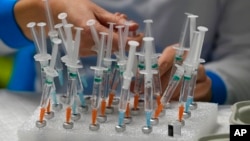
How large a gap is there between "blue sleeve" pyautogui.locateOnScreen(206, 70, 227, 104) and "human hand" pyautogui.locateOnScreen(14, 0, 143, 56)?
0.18m

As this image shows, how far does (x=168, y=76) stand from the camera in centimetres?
79

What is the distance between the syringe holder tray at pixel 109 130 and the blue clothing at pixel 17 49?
205 mm

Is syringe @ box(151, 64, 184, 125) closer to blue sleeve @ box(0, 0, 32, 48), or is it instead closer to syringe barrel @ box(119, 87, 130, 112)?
syringe barrel @ box(119, 87, 130, 112)

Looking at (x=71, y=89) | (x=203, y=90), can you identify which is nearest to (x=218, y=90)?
(x=203, y=90)

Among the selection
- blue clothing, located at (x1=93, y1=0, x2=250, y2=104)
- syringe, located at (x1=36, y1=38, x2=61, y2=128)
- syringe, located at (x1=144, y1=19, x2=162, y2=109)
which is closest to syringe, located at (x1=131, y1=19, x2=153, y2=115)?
syringe, located at (x1=144, y1=19, x2=162, y2=109)

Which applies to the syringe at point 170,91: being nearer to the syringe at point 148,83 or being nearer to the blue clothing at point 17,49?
the syringe at point 148,83

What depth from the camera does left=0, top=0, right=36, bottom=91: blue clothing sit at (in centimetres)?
85

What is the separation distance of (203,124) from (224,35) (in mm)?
316

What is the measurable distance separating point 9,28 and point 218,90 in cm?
34

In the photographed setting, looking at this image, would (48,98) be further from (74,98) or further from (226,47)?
(226,47)

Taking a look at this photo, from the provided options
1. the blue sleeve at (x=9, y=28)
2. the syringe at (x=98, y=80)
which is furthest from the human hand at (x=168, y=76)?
the blue sleeve at (x=9, y=28)

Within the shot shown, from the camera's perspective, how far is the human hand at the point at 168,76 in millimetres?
773

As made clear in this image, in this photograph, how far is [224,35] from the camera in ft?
3.18

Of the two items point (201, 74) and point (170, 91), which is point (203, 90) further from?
point (170, 91)
